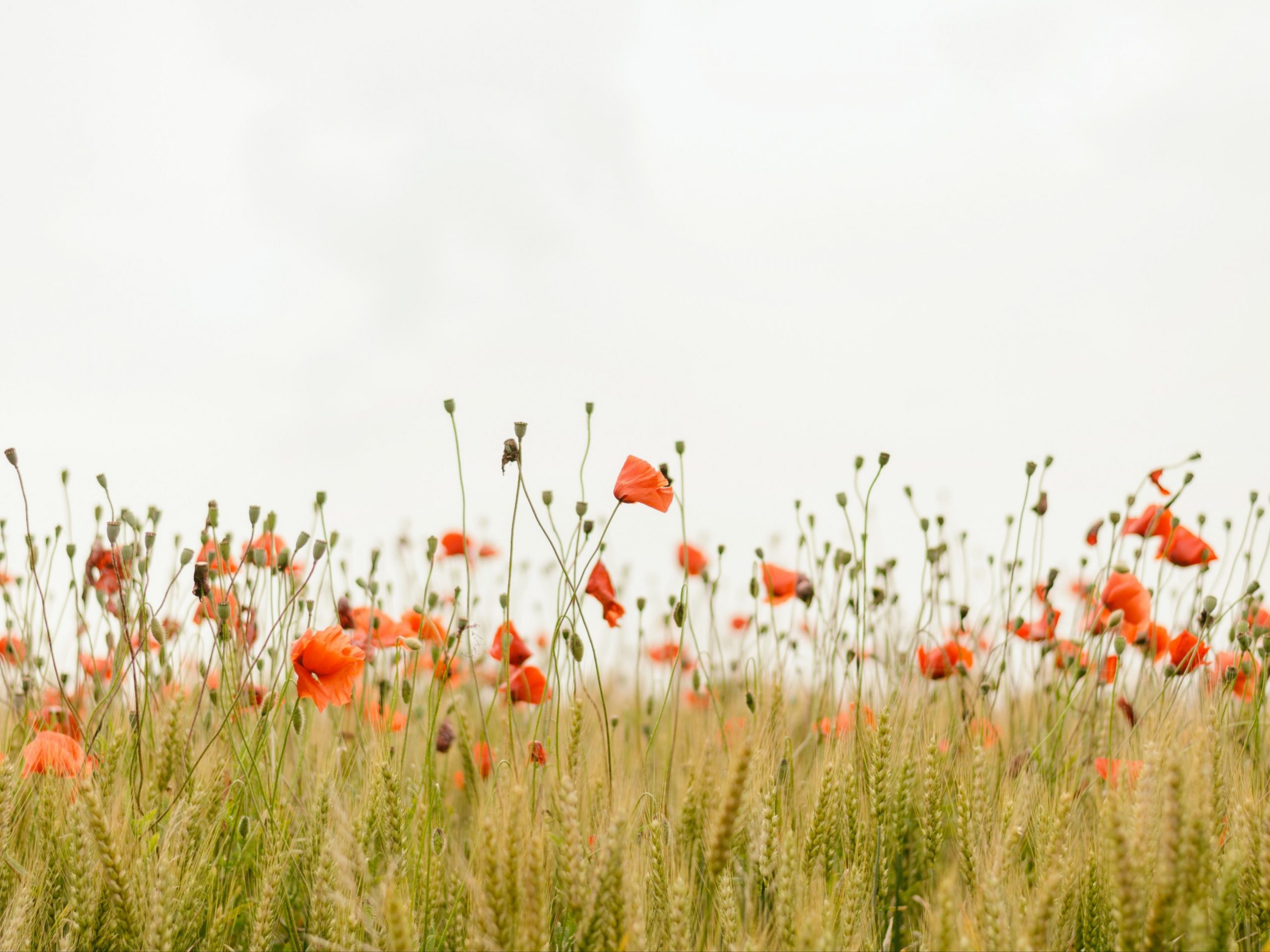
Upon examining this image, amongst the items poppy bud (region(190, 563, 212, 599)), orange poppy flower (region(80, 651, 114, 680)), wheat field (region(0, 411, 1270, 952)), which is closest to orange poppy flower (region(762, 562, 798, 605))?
wheat field (region(0, 411, 1270, 952))

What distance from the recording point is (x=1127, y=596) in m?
2.84

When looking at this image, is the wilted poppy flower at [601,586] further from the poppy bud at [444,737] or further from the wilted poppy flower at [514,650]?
the poppy bud at [444,737]

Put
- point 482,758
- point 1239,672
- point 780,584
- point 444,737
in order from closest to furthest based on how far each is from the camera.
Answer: point 1239,672, point 444,737, point 482,758, point 780,584

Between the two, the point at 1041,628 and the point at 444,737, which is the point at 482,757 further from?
the point at 1041,628

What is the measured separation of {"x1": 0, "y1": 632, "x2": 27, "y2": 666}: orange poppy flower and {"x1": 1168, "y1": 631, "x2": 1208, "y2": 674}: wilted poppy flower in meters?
3.17

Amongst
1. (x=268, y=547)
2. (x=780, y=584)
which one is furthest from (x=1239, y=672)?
(x=268, y=547)

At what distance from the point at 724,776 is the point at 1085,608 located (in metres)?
1.61

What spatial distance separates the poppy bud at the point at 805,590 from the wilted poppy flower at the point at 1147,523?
37.3 inches

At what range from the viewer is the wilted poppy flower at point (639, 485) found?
85.2 inches

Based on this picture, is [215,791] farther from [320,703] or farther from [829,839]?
[829,839]

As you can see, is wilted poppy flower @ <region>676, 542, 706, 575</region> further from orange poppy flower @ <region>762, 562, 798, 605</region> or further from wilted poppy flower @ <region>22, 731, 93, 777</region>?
wilted poppy flower @ <region>22, 731, 93, 777</region>

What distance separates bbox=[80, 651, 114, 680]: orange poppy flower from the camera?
2.69m

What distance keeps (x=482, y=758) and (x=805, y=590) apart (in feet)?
3.53

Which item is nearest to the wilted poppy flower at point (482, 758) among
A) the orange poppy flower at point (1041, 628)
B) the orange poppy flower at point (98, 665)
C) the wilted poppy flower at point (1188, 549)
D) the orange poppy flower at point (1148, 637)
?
the orange poppy flower at point (98, 665)
